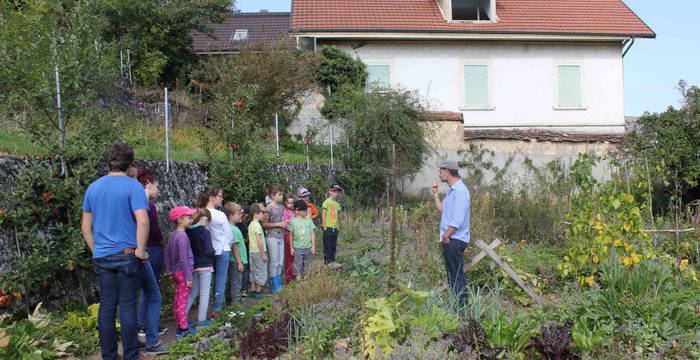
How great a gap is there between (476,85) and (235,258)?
14.9 m

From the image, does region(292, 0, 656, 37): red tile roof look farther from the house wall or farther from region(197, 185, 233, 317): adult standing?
region(197, 185, 233, 317): adult standing

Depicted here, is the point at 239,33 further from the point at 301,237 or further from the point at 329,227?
the point at 301,237

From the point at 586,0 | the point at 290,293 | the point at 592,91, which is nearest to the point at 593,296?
the point at 290,293

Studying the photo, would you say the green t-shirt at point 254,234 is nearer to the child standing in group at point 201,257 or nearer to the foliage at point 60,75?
the child standing in group at point 201,257

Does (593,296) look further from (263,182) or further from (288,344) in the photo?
(263,182)

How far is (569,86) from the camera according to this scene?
19781mm

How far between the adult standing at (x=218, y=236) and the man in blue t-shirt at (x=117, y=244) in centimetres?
150

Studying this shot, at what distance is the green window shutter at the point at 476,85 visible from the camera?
764 inches

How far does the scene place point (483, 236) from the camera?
8109 mm

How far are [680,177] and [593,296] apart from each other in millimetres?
10514

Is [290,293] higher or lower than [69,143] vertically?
lower

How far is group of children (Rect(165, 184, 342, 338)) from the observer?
5.29 m

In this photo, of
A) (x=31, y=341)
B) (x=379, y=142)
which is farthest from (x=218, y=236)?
(x=379, y=142)

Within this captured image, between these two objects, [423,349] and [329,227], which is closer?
[423,349]
